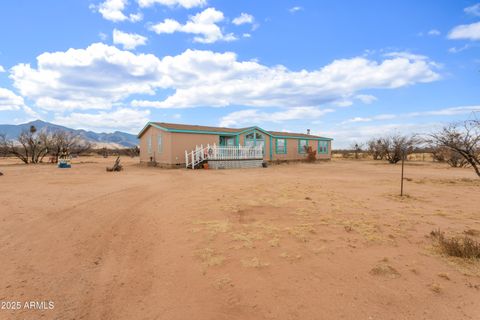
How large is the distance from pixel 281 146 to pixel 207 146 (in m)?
9.92

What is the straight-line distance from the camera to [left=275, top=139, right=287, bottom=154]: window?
25731 millimetres

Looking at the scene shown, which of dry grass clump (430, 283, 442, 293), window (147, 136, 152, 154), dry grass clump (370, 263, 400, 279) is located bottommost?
dry grass clump (430, 283, 442, 293)

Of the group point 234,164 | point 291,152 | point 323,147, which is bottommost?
point 234,164

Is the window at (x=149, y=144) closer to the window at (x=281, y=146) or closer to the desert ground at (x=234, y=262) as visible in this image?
the window at (x=281, y=146)

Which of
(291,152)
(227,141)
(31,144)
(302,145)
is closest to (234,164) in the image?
(227,141)

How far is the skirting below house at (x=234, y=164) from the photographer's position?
18.1 meters

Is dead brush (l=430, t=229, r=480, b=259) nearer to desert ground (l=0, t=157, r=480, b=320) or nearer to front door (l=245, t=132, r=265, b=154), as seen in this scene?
desert ground (l=0, t=157, r=480, b=320)

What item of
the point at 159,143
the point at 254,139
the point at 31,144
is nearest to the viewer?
the point at 159,143

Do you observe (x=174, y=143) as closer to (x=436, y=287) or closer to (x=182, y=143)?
(x=182, y=143)

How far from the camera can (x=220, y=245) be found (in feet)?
13.5

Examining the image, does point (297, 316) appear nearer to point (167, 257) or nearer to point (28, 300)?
point (167, 257)

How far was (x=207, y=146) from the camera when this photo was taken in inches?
734

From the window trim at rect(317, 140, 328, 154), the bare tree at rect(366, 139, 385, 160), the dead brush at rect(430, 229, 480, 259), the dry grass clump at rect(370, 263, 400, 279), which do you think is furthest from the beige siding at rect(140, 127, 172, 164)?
the bare tree at rect(366, 139, 385, 160)

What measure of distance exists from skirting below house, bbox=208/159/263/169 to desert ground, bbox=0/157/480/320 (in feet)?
37.3
